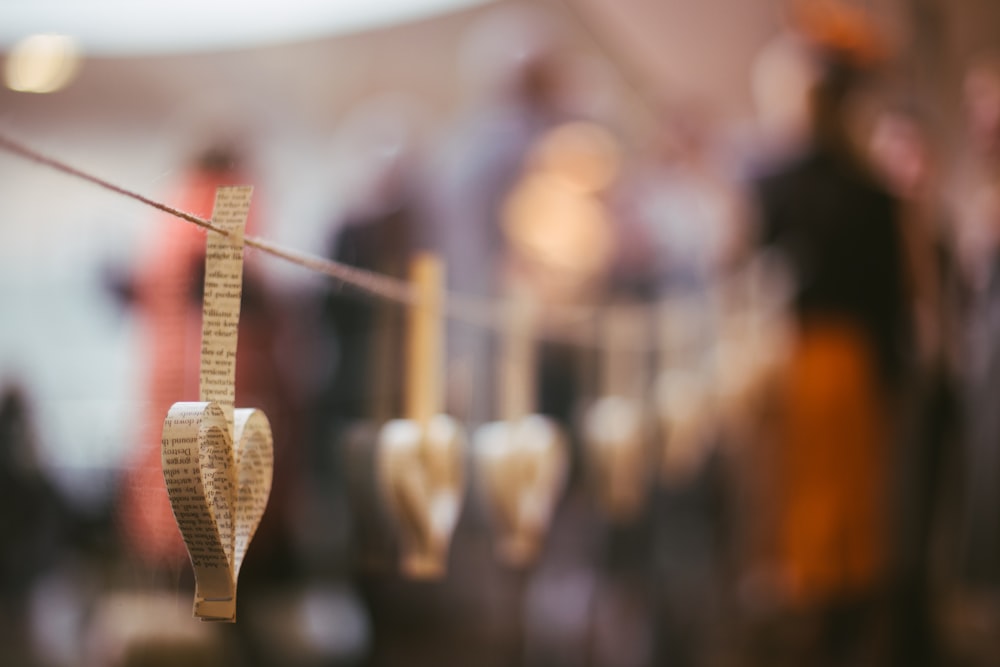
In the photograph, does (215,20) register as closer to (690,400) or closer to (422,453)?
(690,400)

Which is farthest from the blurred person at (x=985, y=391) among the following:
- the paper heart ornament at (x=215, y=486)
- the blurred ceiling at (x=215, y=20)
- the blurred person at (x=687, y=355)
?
the paper heart ornament at (x=215, y=486)

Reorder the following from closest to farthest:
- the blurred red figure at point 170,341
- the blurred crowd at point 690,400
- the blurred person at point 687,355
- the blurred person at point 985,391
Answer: the blurred red figure at point 170,341 < the blurred crowd at point 690,400 < the blurred person at point 985,391 < the blurred person at point 687,355

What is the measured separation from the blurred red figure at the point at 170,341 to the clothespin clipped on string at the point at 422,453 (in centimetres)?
11

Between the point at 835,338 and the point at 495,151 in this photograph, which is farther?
the point at 835,338

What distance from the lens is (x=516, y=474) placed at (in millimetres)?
1034

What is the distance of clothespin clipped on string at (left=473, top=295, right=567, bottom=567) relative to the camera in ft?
3.38

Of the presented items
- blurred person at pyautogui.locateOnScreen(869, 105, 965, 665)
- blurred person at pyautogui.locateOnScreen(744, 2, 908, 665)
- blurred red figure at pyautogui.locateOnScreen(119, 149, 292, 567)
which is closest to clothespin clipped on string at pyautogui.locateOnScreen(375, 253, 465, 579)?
blurred red figure at pyautogui.locateOnScreen(119, 149, 292, 567)

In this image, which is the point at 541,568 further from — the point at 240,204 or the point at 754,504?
the point at 240,204

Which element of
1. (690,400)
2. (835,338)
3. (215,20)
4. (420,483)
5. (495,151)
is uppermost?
(215,20)

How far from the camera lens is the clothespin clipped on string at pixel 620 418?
1.55 meters

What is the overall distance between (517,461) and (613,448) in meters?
0.52

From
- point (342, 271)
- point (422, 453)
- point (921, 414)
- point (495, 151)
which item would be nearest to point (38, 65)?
point (342, 271)

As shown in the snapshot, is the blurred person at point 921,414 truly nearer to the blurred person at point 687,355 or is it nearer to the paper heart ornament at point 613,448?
the blurred person at point 687,355

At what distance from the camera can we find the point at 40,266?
94 cm
